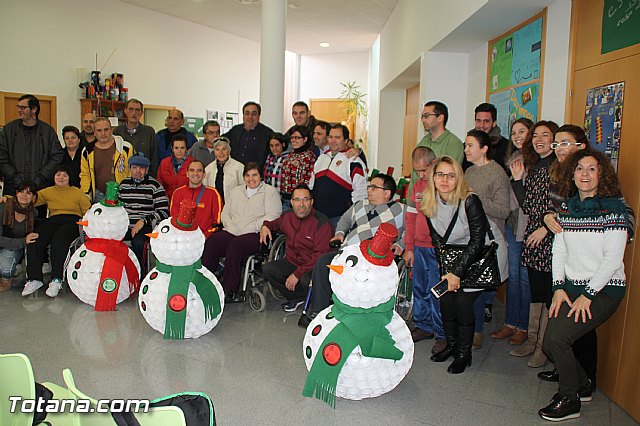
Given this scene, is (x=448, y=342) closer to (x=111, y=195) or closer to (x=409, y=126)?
(x=111, y=195)

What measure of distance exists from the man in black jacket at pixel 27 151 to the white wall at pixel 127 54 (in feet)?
9.81

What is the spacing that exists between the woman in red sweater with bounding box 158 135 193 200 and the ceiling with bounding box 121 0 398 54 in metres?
4.78

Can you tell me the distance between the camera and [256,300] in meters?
4.36

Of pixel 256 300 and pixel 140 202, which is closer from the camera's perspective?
pixel 256 300

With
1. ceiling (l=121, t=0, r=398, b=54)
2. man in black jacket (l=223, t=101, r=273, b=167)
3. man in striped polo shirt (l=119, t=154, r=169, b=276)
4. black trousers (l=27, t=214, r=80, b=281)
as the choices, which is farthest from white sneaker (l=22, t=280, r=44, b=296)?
ceiling (l=121, t=0, r=398, b=54)

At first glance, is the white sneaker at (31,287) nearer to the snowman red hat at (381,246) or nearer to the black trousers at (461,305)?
the snowman red hat at (381,246)

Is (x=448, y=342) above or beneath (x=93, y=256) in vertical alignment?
beneath

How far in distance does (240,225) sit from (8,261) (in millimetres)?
2046

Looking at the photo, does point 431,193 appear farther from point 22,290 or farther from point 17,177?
point 17,177

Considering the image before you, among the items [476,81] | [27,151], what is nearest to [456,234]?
[476,81]

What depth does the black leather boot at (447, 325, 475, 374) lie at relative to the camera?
3260mm

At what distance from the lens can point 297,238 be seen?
4.20 m

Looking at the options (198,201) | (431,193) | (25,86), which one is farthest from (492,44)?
(25,86)

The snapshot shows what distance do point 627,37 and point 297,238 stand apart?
2.52 meters
